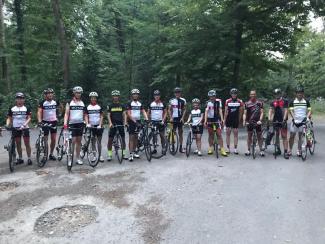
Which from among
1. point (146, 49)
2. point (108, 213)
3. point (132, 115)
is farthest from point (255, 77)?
point (108, 213)

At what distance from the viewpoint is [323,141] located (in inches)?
597

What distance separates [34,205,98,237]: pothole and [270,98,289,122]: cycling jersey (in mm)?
6435

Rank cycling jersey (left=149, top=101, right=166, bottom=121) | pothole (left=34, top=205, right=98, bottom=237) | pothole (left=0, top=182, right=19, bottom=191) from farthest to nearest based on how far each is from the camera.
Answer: cycling jersey (left=149, top=101, right=166, bottom=121) < pothole (left=0, top=182, right=19, bottom=191) < pothole (left=34, top=205, right=98, bottom=237)

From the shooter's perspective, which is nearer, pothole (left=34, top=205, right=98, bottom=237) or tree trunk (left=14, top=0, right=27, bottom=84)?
pothole (left=34, top=205, right=98, bottom=237)

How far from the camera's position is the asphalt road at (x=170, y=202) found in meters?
6.42

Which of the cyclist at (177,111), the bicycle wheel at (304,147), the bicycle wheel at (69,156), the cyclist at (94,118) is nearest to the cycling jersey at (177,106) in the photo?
the cyclist at (177,111)

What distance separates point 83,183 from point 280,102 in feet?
20.3

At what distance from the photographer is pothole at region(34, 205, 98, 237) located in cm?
660

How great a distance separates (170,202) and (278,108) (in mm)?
5433

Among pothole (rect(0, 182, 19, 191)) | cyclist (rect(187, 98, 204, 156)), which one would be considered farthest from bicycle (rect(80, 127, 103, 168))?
cyclist (rect(187, 98, 204, 156))

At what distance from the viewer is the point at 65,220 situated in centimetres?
703

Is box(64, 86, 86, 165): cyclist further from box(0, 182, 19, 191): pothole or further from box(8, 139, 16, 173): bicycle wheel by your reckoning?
box(0, 182, 19, 191): pothole

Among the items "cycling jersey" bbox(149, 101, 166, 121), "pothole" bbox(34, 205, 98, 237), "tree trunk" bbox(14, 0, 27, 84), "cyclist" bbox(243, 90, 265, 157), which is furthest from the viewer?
"tree trunk" bbox(14, 0, 27, 84)

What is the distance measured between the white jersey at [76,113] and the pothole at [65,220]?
11.2 feet
